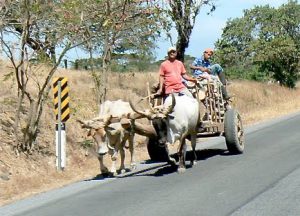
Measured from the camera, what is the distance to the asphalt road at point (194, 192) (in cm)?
847

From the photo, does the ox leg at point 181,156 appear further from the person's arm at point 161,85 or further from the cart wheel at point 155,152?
the cart wheel at point 155,152

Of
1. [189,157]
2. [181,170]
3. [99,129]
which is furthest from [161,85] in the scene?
[189,157]

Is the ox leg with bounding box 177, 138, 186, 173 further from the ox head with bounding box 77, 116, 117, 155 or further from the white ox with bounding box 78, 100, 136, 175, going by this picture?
the ox head with bounding box 77, 116, 117, 155

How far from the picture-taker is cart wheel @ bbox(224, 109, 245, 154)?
13.7 m

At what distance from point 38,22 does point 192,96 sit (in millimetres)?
3852

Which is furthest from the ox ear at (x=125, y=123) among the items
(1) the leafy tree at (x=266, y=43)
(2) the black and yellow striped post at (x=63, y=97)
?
(1) the leafy tree at (x=266, y=43)

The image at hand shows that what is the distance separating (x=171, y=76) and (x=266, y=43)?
43.5m

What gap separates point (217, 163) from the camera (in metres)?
12.8

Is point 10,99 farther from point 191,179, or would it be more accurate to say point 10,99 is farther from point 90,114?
point 191,179

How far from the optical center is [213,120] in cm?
Answer: 1376

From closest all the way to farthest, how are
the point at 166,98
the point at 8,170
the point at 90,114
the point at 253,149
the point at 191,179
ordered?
the point at 191,179 < the point at 166,98 < the point at 8,170 < the point at 253,149 < the point at 90,114

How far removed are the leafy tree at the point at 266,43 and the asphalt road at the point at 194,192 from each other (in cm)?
4096

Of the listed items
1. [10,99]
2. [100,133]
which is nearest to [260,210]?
[100,133]

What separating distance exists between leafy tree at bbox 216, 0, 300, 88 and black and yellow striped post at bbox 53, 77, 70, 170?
136 feet
